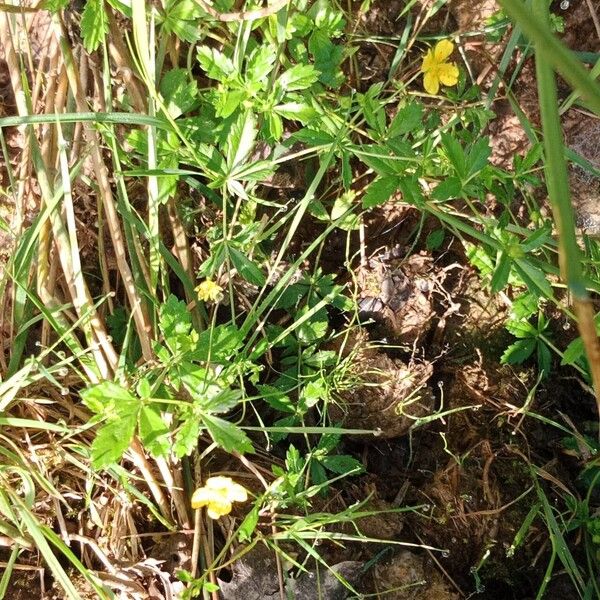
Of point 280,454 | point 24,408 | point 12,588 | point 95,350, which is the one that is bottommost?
point 12,588

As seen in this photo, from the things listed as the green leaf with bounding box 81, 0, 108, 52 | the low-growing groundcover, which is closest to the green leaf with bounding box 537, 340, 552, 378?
the low-growing groundcover

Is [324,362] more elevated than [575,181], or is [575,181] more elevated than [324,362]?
[575,181]

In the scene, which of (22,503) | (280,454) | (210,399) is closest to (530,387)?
(280,454)

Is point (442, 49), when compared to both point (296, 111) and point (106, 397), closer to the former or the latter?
point (296, 111)

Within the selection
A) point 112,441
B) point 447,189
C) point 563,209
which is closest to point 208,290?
point 112,441

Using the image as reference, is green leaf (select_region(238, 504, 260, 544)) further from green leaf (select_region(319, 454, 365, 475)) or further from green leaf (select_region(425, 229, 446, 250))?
green leaf (select_region(425, 229, 446, 250))

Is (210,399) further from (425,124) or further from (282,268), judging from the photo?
(425,124)
